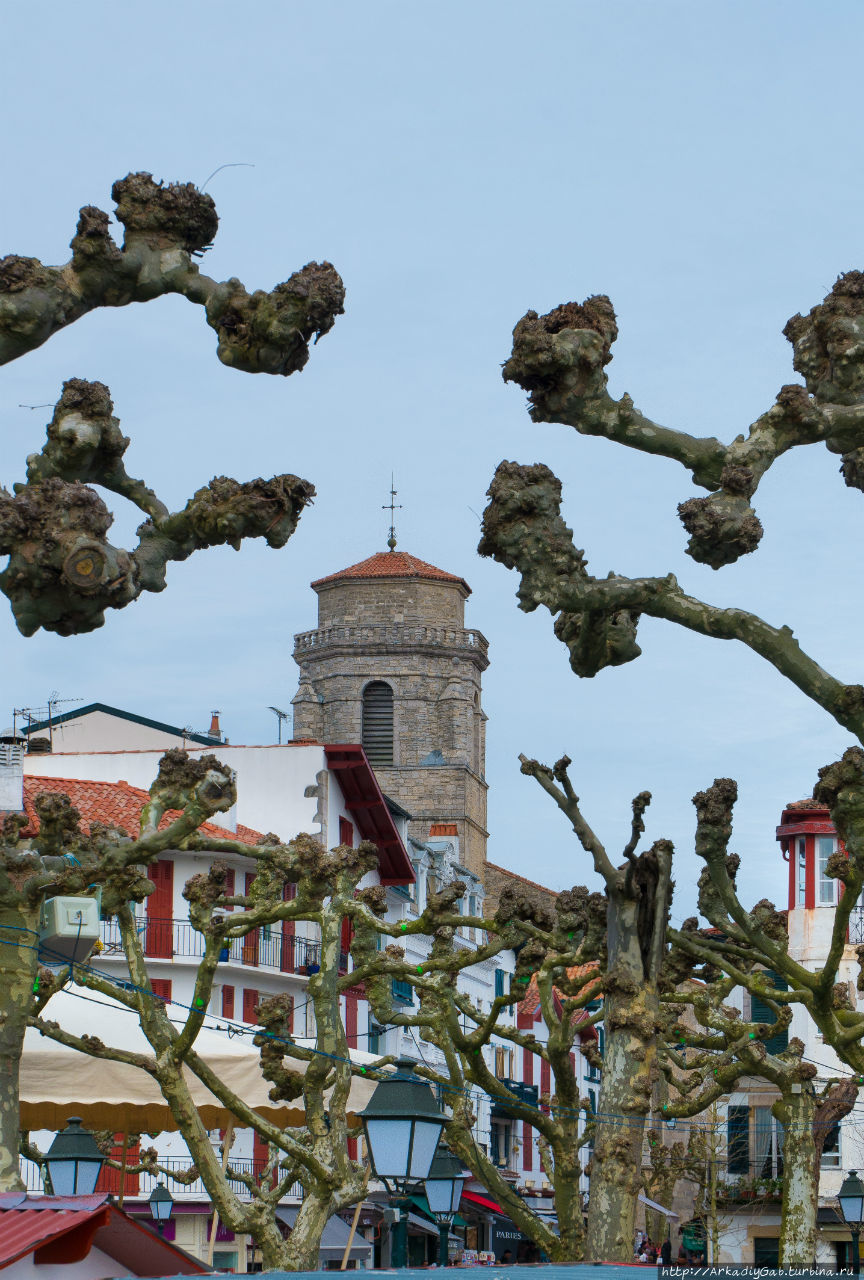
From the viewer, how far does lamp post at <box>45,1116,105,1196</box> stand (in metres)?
16.2

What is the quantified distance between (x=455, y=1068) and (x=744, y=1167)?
32.9 metres

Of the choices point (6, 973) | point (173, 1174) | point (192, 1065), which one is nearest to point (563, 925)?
point (192, 1065)

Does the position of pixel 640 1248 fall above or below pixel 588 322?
below

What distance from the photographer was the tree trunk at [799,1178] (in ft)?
75.3

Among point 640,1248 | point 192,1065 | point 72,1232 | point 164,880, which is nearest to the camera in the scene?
point 72,1232

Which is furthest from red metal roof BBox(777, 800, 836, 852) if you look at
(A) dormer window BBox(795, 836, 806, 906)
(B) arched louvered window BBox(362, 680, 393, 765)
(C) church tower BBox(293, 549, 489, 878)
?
(B) arched louvered window BBox(362, 680, 393, 765)

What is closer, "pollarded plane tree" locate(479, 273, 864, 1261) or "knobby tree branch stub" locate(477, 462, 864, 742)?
"knobby tree branch stub" locate(477, 462, 864, 742)

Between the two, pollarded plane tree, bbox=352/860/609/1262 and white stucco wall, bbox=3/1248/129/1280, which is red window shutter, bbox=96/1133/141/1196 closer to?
pollarded plane tree, bbox=352/860/609/1262

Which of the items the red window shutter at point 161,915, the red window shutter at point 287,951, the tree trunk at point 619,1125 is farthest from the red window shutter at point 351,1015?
the tree trunk at point 619,1125

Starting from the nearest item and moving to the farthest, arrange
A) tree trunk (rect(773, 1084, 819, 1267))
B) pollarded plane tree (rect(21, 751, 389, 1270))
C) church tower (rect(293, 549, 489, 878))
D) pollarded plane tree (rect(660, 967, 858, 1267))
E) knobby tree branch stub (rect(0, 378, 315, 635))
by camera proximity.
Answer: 1. knobby tree branch stub (rect(0, 378, 315, 635))
2. pollarded plane tree (rect(21, 751, 389, 1270))
3. pollarded plane tree (rect(660, 967, 858, 1267))
4. tree trunk (rect(773, 1084, 819, 1267))
5. church tower (rect(293, 549, 489, 878))

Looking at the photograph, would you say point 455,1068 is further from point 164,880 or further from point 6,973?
point 164,880

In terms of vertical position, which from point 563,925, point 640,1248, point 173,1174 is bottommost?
point 640,1248

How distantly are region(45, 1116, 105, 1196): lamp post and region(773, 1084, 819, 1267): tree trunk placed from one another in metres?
9.49

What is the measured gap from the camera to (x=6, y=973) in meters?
12.9
